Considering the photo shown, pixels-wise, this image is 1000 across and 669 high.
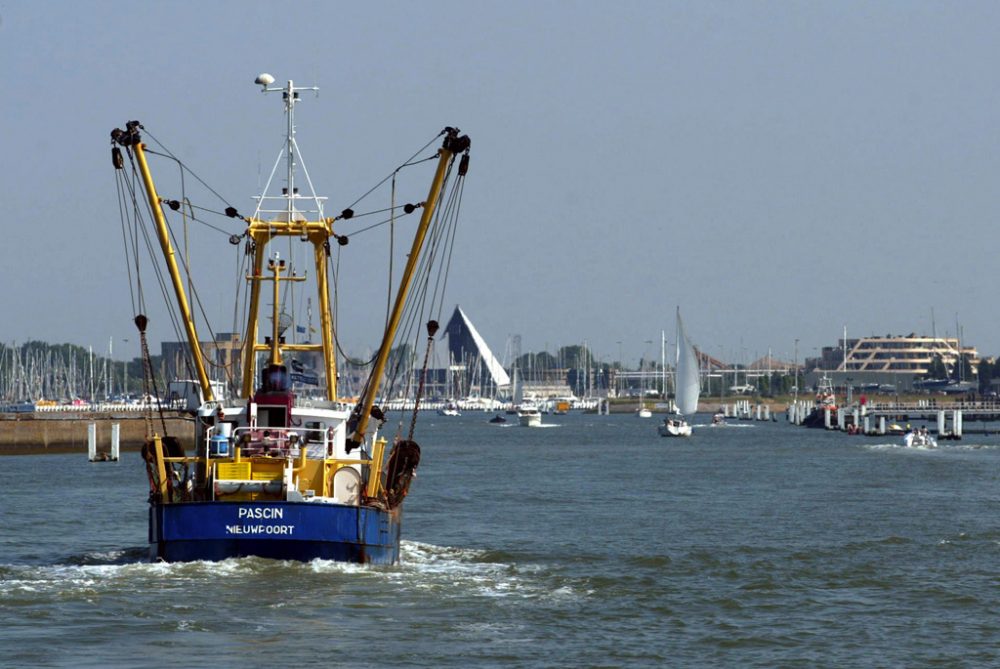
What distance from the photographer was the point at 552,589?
36.9 metres

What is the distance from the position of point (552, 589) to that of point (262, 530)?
669 centimetres

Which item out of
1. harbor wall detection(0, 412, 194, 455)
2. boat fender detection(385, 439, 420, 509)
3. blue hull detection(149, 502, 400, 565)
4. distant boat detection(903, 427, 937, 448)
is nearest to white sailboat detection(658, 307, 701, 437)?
distant boat detection(903, 427, 937, 448)

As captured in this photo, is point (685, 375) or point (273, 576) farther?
point (685, 375)

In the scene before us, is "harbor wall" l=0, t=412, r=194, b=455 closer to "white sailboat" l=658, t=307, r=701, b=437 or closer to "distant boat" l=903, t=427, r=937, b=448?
"distant boat" l=903, t=427, r=937, b=448

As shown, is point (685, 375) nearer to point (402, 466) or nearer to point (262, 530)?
point (402, 466)

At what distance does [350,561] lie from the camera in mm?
36094

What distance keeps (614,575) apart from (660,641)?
384 inches

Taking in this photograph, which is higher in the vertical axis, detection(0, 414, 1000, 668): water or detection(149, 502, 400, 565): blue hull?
detection(149, 502, 400, 565): blue hull

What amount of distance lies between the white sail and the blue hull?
15951cm

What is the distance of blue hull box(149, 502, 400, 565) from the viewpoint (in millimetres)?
34812

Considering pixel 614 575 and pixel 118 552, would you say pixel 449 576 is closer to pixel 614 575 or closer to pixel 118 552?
pixel 614 575

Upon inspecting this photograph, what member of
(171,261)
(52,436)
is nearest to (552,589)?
(171,261)

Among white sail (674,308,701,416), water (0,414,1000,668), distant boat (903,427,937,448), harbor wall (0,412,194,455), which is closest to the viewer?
water (0,414,1000,668)

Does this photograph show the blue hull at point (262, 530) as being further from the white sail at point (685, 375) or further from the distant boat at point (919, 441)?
the white sail at point (685, 375)
